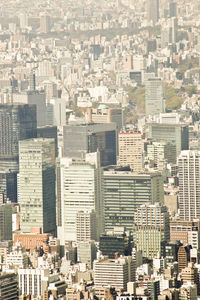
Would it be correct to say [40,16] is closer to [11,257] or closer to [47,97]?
[47,97]

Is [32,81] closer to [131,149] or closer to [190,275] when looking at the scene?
[131,149]

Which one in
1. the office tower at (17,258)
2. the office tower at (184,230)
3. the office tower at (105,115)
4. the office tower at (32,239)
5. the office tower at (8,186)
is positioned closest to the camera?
the office tower at (17,258)

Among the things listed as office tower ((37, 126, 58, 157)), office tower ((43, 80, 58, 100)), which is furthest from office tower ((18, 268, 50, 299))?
office tower ((43, 80, 58, 100))

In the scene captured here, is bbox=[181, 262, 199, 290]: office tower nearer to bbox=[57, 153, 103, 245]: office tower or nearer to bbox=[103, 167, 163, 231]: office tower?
bbox=[103, 167, 163, 231]: office tower

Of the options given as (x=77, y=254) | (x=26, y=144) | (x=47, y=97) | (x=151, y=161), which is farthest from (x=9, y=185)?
(x=47, y=97)

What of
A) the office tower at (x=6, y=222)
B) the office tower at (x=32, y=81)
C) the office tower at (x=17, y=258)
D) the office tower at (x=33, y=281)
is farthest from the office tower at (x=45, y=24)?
the office tower at (x=33, y=281)

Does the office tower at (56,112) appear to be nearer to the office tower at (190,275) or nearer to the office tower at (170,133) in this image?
the office tower at (170,133)

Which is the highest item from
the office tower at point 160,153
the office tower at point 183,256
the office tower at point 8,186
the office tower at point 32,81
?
the office tower at point 32,81
